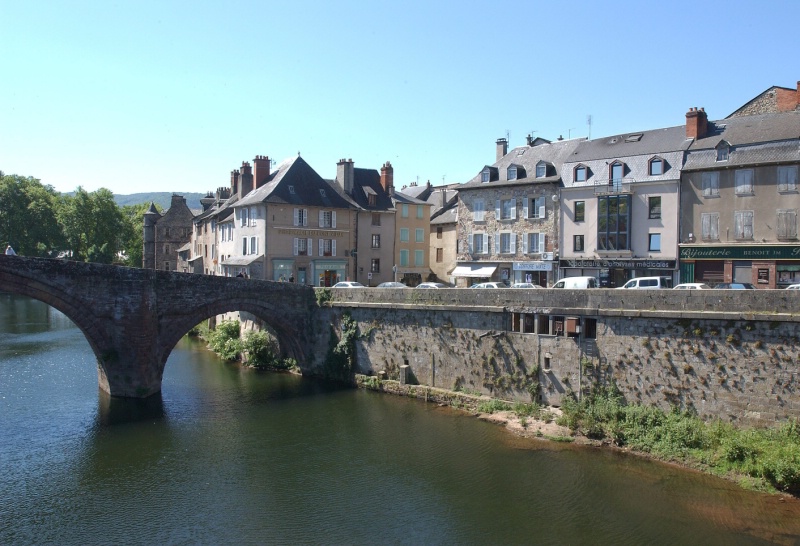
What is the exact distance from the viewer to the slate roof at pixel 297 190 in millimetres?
36938

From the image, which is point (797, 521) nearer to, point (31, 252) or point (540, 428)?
point (540, 428)

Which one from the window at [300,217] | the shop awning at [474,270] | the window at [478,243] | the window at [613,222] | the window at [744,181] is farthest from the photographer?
the window at [300,217]

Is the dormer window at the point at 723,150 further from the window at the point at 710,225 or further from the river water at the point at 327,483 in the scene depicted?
the river water at the point at 327,483

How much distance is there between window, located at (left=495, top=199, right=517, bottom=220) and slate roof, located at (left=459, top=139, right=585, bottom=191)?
96cm

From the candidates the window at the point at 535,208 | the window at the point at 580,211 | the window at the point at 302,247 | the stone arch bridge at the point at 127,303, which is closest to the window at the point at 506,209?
the window at the point at 535,208

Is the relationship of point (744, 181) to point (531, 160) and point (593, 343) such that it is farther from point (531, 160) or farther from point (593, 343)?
point (593, 343)

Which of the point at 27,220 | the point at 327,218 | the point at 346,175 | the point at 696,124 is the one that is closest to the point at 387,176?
the point at 346,175

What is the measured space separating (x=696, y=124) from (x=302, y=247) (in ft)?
72.8

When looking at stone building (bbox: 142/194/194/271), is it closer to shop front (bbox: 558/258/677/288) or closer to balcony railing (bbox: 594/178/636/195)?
shop front (bbox: 558/258/677/288)

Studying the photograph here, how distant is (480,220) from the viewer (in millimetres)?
36562

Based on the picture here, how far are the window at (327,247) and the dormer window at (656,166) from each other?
1873cm

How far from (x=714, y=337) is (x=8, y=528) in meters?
19.4

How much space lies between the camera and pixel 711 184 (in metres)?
28.5

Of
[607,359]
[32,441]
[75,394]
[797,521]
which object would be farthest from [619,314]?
[75,394]
